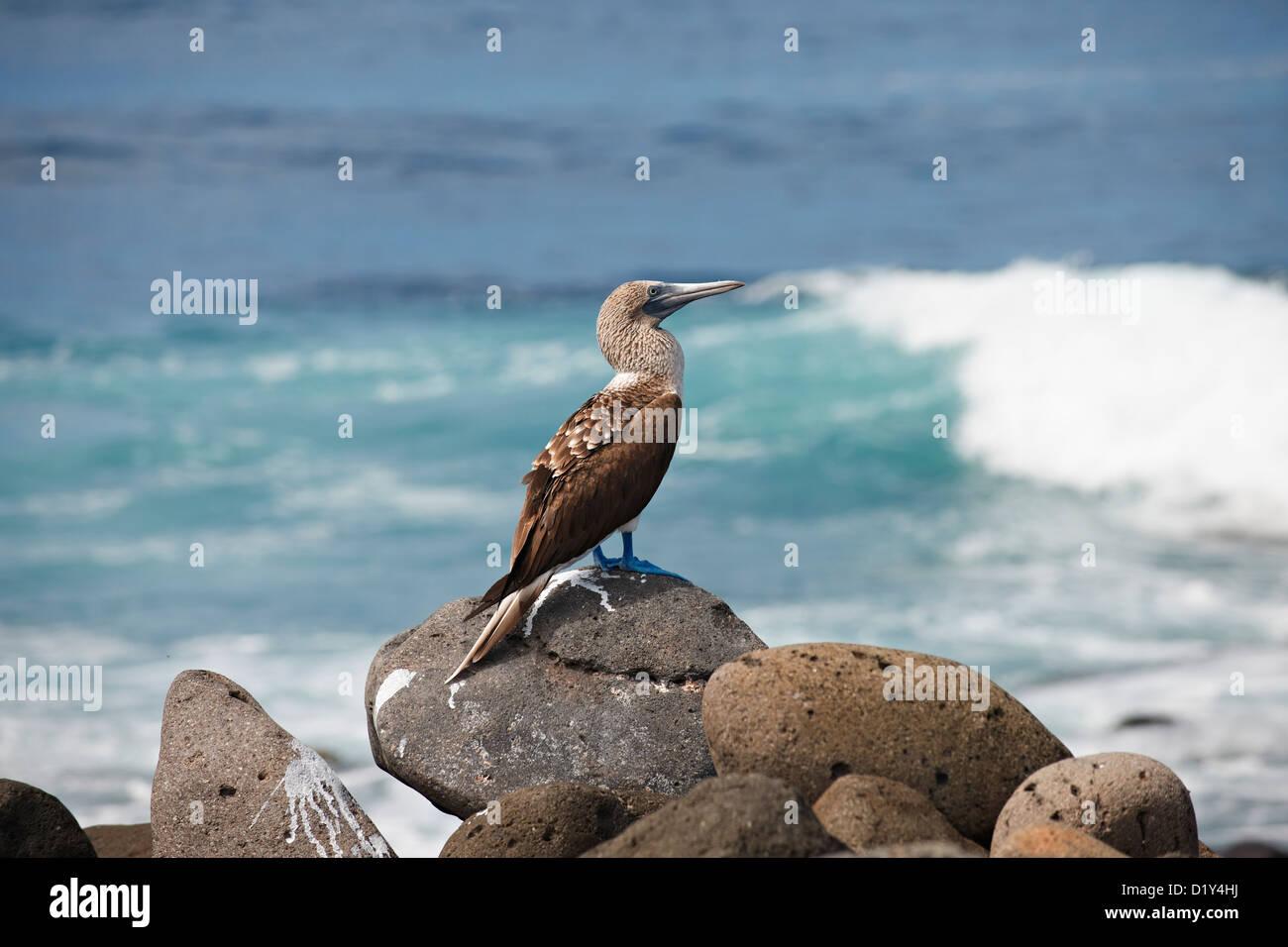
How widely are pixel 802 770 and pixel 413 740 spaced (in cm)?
265

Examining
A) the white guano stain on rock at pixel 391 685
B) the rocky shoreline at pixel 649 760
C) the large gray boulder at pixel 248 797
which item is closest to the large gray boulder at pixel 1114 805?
the rocky shoreline at pixel 649 760

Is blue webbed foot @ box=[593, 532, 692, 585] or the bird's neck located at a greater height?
the bird's neck

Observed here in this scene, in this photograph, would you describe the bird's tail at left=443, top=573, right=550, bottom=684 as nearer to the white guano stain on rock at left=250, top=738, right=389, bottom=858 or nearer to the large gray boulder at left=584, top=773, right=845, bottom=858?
the white guano stain on rock at left=250, top=738, right=389, bottom=858

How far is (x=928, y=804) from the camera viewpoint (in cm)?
662

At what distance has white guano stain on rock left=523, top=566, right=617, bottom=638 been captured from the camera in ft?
27.1

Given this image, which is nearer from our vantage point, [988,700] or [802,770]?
[802,770]

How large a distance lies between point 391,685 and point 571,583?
1.39 meters

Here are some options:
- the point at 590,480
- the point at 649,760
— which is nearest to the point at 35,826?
the point at 649,760

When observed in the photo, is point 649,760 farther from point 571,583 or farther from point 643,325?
point 643,325

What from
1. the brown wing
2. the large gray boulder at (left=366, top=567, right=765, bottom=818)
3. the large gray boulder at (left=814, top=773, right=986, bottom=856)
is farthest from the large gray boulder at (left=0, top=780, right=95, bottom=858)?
the large gray boulder at (left=814, top=773, right=986, bottom=856)

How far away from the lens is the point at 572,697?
8.01 metres

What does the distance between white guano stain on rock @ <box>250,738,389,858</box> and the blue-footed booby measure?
1.10 metres
